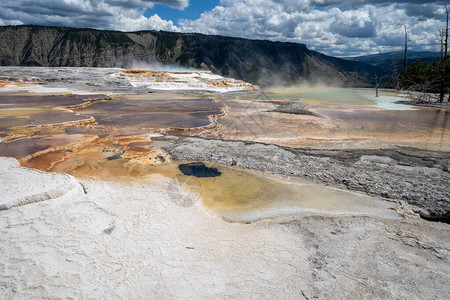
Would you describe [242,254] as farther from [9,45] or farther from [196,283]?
[9,45]

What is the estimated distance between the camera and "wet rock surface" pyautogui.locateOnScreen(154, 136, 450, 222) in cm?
415

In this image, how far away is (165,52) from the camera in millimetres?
85875

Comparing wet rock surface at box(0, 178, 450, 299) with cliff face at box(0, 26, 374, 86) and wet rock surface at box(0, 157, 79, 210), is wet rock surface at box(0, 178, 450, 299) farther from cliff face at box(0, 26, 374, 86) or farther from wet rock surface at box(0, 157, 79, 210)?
cliff face at box(0, 26, 374, 86)

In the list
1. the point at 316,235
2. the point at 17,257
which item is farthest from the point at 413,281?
the point at 17,257

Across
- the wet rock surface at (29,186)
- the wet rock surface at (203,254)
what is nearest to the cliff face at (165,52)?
the wet rock surface at (203,254)

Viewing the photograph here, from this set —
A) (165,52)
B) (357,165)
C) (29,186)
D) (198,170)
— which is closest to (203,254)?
(198,170)

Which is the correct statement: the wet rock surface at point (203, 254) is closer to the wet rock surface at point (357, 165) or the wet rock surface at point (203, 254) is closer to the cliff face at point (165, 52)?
the wet rock surface at point (357, 165)

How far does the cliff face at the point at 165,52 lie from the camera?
236 feet

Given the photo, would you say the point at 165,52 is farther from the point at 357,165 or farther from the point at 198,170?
the point at 357,165

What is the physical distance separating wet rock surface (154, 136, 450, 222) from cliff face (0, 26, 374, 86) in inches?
2600

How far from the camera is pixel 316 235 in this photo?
10.8ft

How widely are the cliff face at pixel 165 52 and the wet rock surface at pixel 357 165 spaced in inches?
2600

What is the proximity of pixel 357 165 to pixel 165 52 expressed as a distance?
88675mm

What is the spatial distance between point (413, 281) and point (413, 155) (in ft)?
12.9
